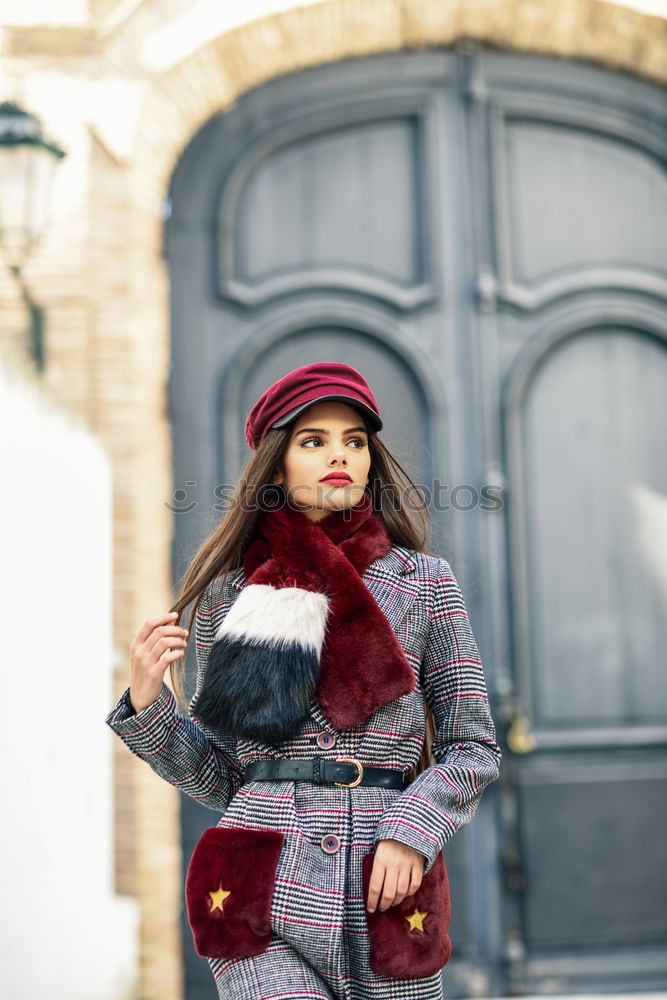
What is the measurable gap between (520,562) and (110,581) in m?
1.55

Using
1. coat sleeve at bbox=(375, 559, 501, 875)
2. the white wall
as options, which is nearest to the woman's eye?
coat sleeve at bbox=(375, 559, 501, 875)

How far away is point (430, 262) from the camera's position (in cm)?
471

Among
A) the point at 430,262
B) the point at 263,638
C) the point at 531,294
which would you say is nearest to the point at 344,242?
the point at 430,262

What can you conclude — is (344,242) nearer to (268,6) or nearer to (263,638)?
(268,6)

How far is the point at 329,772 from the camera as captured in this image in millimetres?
2039

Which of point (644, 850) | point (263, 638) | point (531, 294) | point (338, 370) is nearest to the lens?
point (263, 638)

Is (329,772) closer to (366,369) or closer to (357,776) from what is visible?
(357,776)

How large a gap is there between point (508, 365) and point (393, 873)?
308 centimetres

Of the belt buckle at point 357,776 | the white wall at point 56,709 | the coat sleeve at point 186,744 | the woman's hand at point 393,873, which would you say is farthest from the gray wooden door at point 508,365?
the woman's hand at point 393,873

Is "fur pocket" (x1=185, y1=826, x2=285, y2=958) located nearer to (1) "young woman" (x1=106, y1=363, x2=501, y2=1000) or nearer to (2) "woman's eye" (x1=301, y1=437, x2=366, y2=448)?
(1) "young woman" (x1=106, y1=363, x2=501, y2=1000)

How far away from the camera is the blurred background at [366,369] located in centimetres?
406

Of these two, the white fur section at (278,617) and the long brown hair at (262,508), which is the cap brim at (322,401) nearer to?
the long brown hair at (262,508)

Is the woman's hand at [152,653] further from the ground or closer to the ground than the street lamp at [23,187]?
closer to the ground

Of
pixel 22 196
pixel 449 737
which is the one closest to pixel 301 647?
pixel 449 737
